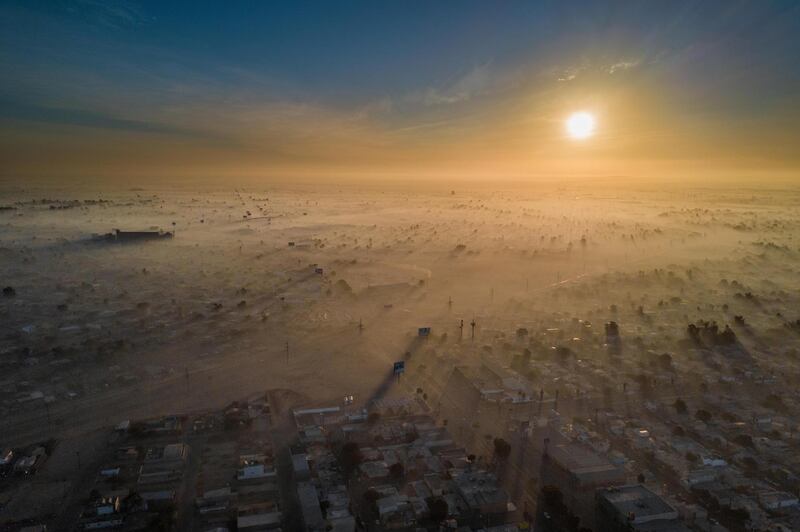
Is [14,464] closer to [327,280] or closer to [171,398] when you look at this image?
[171,398]

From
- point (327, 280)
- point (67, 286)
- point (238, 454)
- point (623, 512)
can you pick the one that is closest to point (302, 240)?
point (327, 280)

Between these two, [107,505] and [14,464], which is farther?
[14,464]

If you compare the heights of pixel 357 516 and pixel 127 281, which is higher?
pixel 127 281

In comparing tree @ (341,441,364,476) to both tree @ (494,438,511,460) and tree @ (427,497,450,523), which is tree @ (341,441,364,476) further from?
tree @ (494,438,511,460)

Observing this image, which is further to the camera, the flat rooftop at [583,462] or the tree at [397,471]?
the tree at [397,471]

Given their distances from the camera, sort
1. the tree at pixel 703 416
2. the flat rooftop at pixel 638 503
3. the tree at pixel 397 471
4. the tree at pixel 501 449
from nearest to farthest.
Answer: the flat rooftop at pixel 638 503, the tree at pixel 397 471, the tree at pixel 501 449, the tree at pixel 703 416

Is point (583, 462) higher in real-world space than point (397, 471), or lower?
higher

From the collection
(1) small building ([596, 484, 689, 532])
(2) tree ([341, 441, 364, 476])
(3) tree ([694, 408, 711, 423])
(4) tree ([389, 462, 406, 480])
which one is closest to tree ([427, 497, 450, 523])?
(4) tree ([389, 462, 406, 480])

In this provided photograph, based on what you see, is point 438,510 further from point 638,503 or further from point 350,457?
point 638,503

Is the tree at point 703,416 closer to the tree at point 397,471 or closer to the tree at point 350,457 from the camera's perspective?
the tree at point 397,471

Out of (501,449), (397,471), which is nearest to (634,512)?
(501,449)

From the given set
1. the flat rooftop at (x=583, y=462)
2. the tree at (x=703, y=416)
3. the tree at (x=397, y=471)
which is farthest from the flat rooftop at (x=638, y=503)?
the tree at (x=703, y=416)
